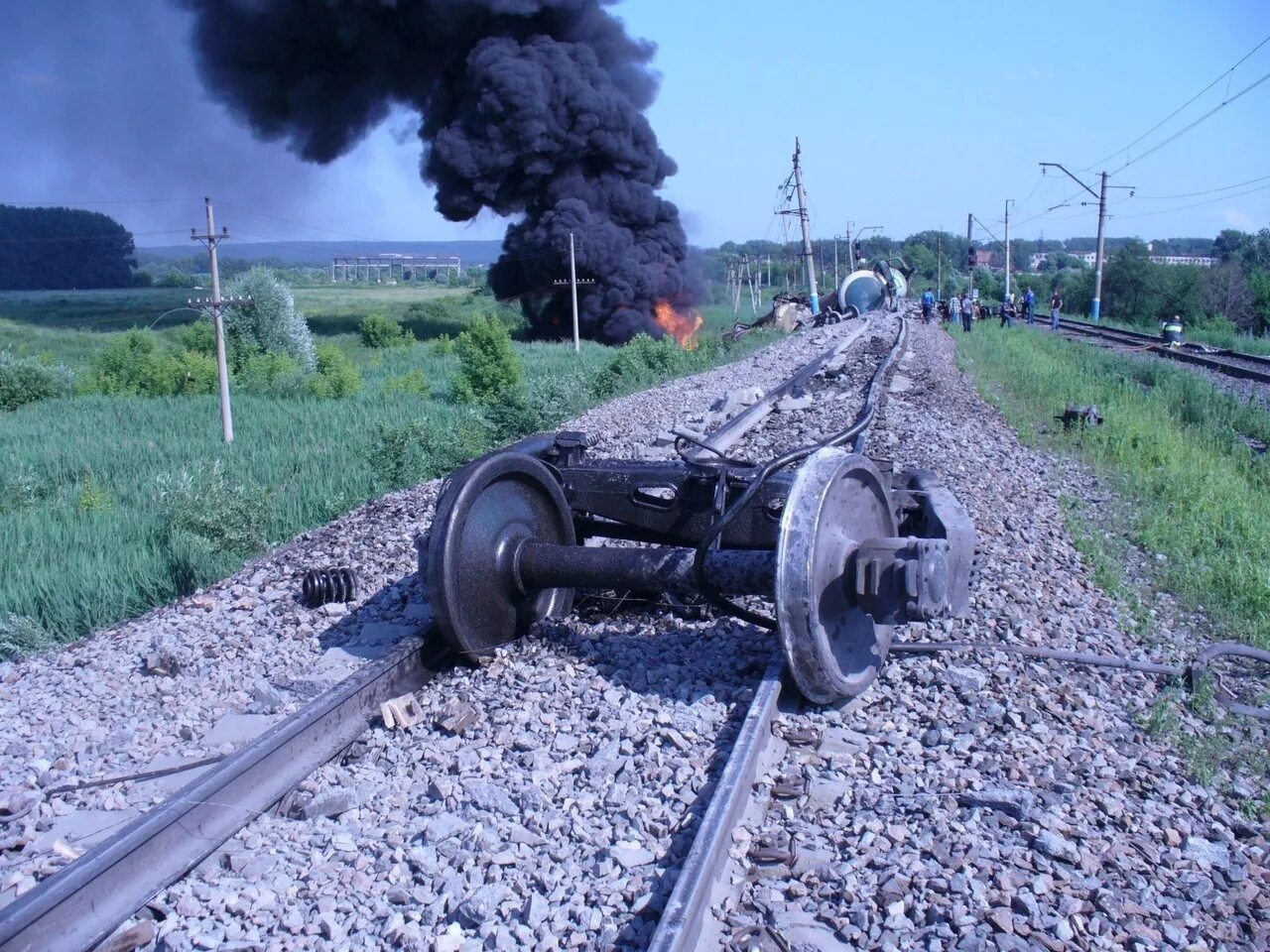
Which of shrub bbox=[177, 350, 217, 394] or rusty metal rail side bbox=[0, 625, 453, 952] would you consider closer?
rusty metal rail side bbox=[0, 625, 453, 952]

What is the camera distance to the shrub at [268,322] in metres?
37.8

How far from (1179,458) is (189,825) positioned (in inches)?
395

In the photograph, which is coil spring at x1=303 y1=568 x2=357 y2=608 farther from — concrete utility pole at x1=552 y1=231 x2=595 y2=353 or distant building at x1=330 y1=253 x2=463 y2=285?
distant building at x1=330 y1=253 x2=463 y2=285

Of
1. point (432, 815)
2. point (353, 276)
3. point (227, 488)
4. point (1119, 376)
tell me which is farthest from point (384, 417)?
point (353, 276)

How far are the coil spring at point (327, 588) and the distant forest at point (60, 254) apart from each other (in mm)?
92102

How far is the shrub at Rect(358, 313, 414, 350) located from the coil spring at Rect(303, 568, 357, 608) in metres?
44.0

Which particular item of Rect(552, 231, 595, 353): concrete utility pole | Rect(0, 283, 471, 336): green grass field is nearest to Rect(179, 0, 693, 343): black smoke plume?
Rect(552, 231, 595, 353): concrete utility pole

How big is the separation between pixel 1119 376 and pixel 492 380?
41.1ft

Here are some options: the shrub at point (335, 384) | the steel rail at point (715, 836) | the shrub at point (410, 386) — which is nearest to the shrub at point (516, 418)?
the steel rail at point (715, 836)

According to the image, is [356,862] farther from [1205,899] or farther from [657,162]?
[657,162]

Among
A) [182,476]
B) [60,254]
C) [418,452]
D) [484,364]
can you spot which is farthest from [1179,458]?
[60,254]

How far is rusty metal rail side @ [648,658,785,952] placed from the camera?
2537 mm

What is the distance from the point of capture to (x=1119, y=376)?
64.7ft

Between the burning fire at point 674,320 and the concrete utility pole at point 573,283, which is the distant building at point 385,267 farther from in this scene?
the concrete utility pole at point 573,283
